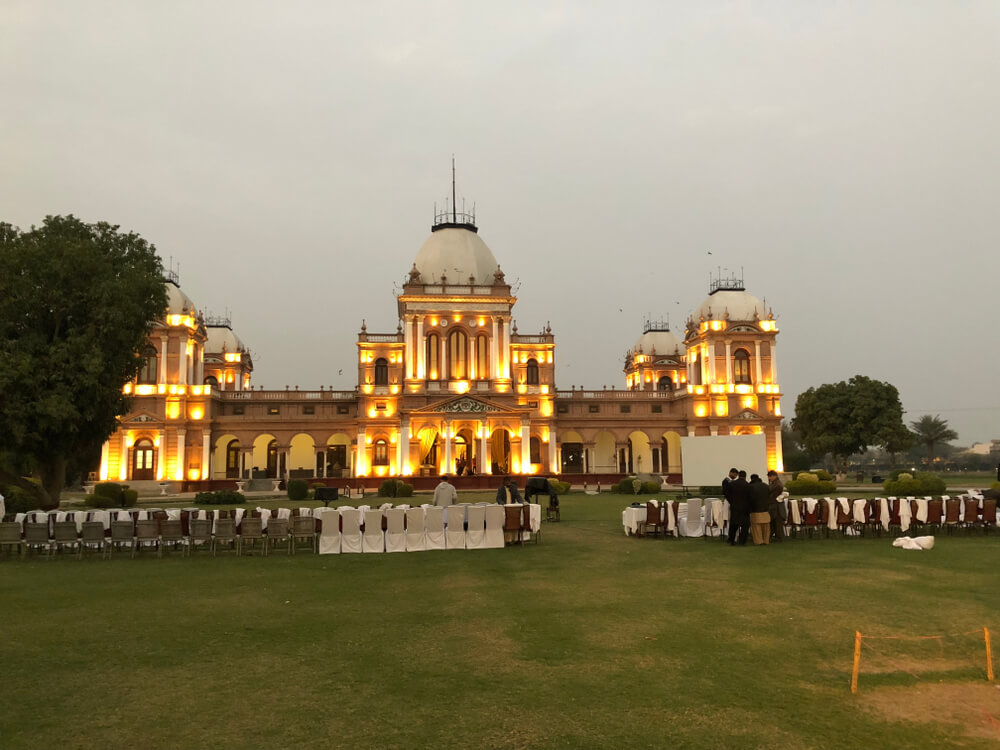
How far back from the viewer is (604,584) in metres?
11.9

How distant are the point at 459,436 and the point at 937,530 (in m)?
39.7

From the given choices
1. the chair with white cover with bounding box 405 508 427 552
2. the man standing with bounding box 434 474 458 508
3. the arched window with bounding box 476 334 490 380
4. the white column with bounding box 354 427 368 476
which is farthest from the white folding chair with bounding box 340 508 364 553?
the arched window with bounding box 476 334 490 380

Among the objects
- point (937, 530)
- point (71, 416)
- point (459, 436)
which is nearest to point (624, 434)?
point (459, 436)

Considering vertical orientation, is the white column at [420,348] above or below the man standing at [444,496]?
above

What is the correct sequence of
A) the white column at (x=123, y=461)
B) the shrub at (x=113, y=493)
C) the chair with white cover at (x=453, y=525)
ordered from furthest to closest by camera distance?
the white column at (x=123, y=461)
the shrub at (x=113, y=493)
the chair with white cover at (x=453, y=525)

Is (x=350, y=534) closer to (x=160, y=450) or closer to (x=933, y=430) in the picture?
(x=160, y=450)

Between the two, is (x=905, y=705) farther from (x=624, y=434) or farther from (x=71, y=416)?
(x=624, y=434)

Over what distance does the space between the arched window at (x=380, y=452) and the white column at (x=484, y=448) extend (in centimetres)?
821

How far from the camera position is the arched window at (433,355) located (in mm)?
56938

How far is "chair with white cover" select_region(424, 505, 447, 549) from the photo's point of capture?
16.5 meters

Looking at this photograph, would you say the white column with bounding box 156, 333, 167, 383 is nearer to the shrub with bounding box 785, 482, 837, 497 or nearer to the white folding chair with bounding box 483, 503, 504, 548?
the shrub with bounding box 785, 482, 837, 497

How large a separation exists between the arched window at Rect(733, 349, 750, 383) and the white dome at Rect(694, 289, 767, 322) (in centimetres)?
303

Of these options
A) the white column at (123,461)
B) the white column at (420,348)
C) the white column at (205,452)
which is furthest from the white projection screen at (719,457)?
the white column at (123,461)

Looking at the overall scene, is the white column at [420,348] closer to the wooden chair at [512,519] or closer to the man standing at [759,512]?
the wooden chair at [512,519]
